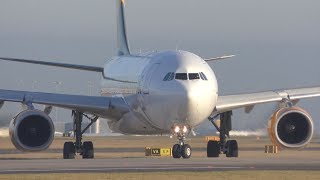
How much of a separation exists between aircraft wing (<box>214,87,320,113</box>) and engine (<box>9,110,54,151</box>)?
8206mm

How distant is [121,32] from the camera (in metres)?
71.7

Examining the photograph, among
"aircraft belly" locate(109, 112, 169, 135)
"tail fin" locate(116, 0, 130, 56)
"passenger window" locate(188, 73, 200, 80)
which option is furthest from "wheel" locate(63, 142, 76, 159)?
"tail fin" locate(116, 0, 130, 56)

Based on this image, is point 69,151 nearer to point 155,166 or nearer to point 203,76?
point 203,76

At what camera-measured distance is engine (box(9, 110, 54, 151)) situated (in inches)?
2044

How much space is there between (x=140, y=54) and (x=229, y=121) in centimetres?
596

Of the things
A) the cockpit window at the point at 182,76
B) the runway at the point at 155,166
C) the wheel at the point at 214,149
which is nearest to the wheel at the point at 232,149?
the wheel at the point at 214,149

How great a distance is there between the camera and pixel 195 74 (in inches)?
2039

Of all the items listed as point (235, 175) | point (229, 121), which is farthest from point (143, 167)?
point (229, 121)

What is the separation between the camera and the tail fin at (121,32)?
69.4 meters

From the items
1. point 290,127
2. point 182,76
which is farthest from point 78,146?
point 290,127

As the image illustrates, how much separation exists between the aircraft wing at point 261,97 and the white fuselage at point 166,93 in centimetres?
274

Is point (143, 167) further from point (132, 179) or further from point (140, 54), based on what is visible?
point (140, 54)

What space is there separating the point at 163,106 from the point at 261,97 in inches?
262

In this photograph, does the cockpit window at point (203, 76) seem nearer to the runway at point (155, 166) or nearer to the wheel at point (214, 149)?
the runway at point (155, 166)
